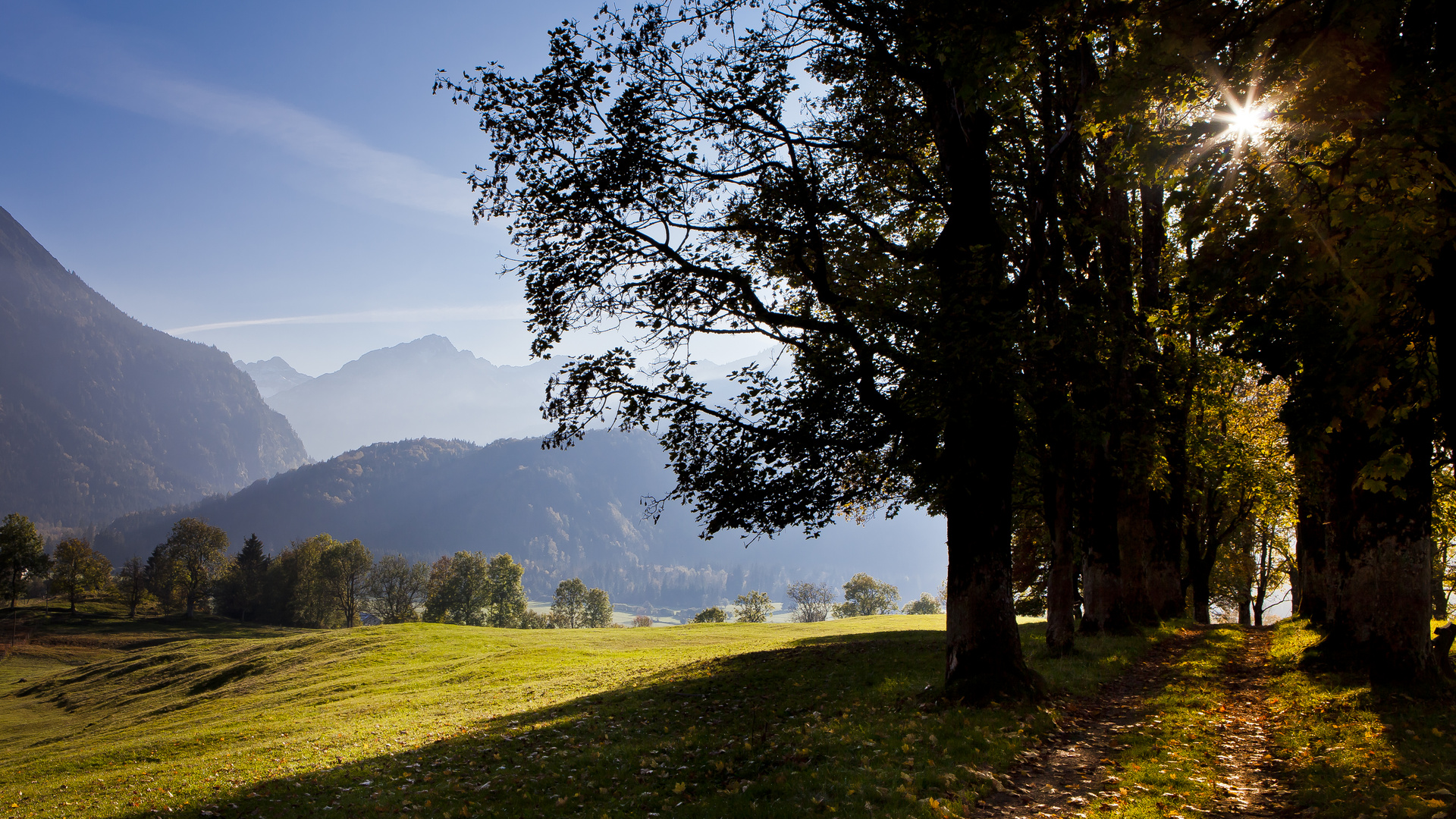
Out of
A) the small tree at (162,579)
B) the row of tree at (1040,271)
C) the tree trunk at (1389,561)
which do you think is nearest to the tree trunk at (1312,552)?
the row of tree at (1040,271)

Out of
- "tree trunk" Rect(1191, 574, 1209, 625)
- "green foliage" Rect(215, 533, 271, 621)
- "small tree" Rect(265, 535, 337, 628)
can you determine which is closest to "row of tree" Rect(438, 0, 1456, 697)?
"tree trunk" Rect(1191, 574, 1209, 625)

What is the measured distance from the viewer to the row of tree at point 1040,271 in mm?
7250

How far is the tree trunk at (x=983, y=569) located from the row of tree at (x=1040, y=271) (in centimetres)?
6

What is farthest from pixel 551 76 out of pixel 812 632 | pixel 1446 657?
pixel 812 632

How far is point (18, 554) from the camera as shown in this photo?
98.4 meters

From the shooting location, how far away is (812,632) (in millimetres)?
48719

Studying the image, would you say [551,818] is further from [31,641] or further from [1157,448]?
[31,641]

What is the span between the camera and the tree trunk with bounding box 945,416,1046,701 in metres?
13.1

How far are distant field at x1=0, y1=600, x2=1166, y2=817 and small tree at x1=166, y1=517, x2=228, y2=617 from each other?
93.6 meters

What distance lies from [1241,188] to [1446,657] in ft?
39.4

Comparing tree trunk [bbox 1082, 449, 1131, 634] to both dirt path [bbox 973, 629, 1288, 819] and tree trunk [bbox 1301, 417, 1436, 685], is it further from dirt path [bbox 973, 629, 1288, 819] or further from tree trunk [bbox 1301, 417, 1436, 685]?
tree trunk [bbox 1301, 417, 1436, 685]

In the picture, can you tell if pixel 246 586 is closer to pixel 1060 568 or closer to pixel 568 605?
pixel 568 605

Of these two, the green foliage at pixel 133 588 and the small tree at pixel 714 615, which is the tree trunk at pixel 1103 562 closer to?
the small tree at pixel 714 615

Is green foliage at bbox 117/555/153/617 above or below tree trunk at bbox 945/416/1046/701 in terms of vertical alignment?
below
